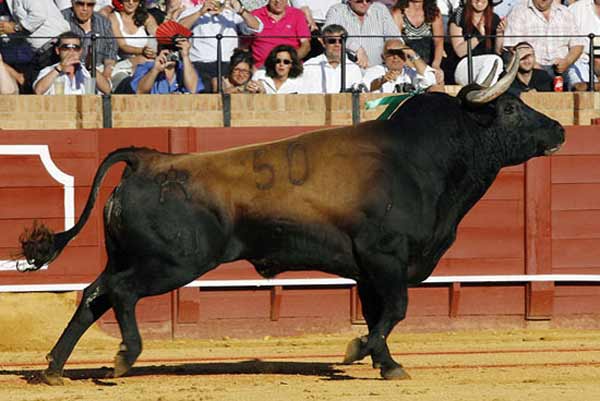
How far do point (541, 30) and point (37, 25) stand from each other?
464 cm

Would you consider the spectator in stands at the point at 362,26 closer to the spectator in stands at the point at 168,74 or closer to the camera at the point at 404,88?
the camera at the point at 404,88

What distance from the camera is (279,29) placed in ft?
46.7

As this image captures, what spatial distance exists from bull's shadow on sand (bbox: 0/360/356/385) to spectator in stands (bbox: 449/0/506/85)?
13.3ft

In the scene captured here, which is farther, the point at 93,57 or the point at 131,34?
the point at 131,34

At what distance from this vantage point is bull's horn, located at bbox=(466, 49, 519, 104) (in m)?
10.2

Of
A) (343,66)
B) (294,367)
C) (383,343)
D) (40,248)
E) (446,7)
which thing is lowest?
(294,367)

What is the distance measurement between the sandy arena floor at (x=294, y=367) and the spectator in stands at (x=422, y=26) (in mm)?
2674

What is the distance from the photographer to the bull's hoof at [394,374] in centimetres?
993

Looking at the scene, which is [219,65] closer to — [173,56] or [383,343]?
[173,56]

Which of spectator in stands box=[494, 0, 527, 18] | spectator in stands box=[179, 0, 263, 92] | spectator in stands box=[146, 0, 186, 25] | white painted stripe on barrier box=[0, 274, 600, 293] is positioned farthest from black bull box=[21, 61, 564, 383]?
spectator in stands box=[494, 0, 527, 18]

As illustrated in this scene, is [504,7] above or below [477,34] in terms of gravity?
above

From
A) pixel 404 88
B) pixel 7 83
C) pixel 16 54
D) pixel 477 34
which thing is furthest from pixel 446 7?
pixel 7 83

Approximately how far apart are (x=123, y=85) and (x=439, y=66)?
9.61 ft

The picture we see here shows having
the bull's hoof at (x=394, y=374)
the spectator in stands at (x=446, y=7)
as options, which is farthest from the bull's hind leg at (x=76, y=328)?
the spectator in stands at (x=446, y=7)
